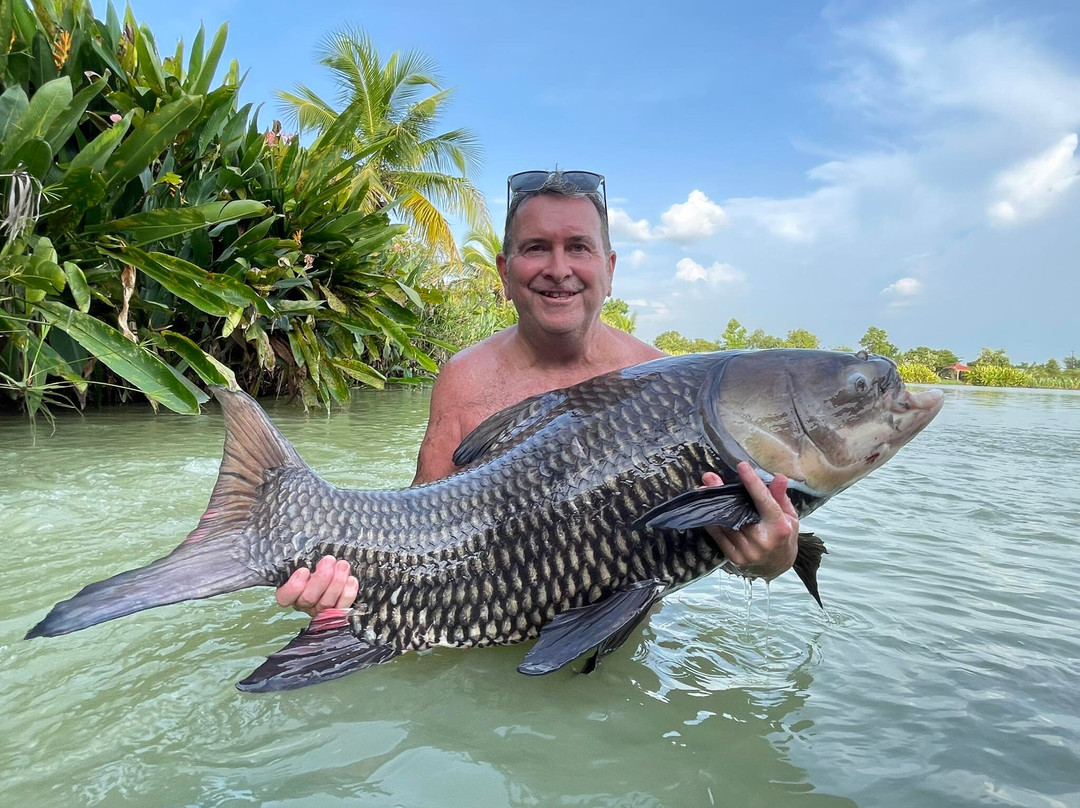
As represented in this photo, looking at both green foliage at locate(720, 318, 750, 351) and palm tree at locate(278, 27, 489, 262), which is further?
green foliage at locate(720, 318, 750, 351)

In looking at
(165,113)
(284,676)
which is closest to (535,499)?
(284,676)

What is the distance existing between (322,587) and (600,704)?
0.93m

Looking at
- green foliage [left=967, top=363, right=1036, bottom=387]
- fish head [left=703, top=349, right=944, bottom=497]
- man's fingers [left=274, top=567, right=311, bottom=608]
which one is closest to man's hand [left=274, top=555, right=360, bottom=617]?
man's fingers [left=274, top=567, right=311, bottom=608]

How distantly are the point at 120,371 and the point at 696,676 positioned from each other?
4156 mm

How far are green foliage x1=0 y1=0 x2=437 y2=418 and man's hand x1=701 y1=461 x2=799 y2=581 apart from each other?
3.76 m

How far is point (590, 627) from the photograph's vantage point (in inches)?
74.2

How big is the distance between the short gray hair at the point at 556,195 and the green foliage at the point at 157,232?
104 inches

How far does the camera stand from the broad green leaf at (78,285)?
4480 millimetres

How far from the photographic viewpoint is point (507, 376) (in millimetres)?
3215

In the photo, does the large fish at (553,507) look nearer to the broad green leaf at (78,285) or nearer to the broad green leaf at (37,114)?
the broad green leaf at (78,285)

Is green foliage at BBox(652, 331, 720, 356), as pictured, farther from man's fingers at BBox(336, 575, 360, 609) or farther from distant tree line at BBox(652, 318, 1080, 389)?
man's fingers at BBox(336, 575, 360, 609)

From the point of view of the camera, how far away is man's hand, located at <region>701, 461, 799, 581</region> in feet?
6.38

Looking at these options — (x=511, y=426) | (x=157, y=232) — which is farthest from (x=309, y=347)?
(x=511, y=426)

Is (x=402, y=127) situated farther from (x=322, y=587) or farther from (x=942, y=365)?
(x=942, y=365)
